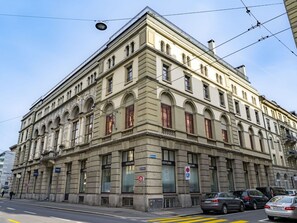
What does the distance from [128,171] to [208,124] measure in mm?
11474

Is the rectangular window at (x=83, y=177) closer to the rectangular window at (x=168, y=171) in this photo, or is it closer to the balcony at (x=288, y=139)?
the rectangular window at (x=168, y=171)

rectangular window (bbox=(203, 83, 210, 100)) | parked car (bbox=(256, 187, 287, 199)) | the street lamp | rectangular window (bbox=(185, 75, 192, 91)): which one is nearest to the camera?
the street lamp

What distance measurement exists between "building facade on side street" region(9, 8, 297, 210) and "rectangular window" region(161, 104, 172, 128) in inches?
4.0

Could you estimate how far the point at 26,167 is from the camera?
43844 mm

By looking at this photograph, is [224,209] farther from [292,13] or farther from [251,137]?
[251,137]

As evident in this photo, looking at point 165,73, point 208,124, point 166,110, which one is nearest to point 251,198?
point 208,124

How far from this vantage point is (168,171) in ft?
68.6

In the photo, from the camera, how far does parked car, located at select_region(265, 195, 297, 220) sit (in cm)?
1205

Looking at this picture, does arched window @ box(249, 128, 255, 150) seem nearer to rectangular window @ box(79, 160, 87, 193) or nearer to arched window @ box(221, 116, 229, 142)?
arched window @ box(221, 116, 229, 142)

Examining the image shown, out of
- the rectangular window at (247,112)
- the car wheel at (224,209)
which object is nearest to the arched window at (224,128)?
the rectangular window at (247,112)

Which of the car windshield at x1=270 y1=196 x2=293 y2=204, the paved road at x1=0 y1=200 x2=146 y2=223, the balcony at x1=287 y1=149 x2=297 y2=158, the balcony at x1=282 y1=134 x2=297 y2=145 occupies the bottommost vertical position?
the paved road at x1=0 y1=200 x2=146 y2=223

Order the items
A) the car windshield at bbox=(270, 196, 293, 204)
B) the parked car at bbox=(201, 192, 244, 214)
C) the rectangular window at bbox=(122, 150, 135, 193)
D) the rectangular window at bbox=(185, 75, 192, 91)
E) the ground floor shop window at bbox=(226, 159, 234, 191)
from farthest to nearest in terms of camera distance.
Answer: the ground floor shop window at bbox=(226, 159, 234, 191) → the rectangular window at bbox=(185, 75, 192, 91) → the rectangular window at bbox=(122, 150, 135, 193) → the parked car at bbox=(201, 192, 244, 214) → the car windshield at bbox=(270, 196, 293, 204)

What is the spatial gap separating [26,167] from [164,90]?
3440cm

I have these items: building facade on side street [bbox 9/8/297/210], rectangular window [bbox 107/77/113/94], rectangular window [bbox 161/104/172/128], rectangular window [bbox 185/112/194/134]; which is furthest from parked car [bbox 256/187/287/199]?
rectangular window [bbox 107/77/113/94]
